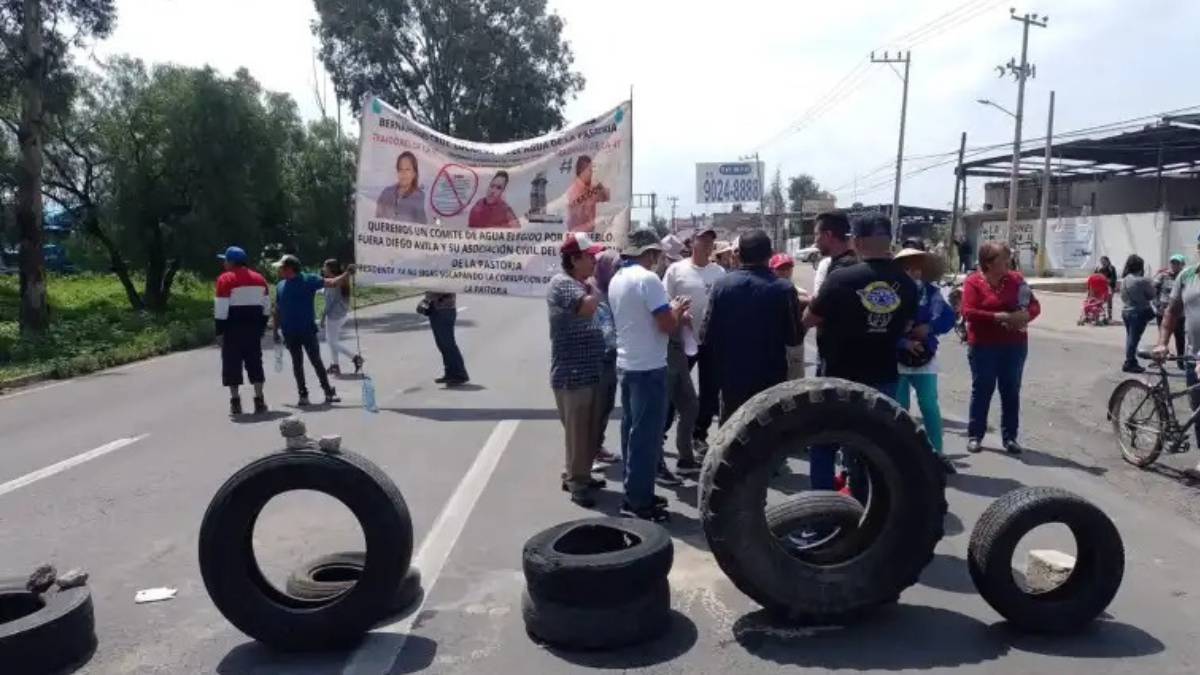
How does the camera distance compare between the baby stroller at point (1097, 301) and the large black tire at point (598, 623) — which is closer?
the large black tire at point (598, 623)

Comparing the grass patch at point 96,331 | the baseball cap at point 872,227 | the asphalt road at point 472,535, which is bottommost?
the grass patch at point 96,331

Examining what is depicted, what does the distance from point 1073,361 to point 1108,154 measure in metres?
38.5

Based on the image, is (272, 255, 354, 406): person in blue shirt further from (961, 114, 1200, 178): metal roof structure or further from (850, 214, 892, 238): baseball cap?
(961, 114, 1200, 178): metal roof structure

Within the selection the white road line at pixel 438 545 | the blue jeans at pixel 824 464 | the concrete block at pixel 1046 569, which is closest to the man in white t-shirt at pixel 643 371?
the blue jeans at pixel 824 464

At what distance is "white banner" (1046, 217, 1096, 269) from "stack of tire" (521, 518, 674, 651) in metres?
44.0

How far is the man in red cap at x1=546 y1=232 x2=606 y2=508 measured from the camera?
7.12 metres

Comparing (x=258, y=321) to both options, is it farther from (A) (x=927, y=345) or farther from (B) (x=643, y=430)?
(A) (x=927, y=345)

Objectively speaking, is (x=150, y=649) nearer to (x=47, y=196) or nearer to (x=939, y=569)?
(x=939, y=569)

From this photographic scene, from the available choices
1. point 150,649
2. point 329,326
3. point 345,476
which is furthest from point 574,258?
point 329,326

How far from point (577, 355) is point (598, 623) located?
2.82 meters

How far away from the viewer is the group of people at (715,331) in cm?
593

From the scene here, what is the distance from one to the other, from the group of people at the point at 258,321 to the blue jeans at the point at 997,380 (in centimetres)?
687

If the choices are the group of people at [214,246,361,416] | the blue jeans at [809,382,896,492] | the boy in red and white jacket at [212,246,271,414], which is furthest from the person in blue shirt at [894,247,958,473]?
the boy in red and white jacket at [212,246,271,414]

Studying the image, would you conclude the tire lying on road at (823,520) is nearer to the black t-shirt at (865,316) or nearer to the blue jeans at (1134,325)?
the black t-shirt at (865,316)
